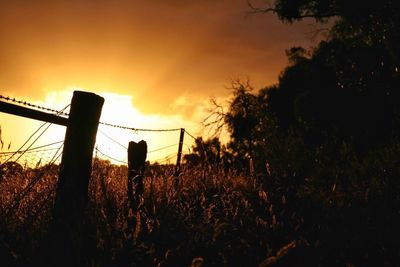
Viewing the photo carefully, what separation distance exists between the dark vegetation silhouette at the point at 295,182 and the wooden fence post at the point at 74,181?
0.19m

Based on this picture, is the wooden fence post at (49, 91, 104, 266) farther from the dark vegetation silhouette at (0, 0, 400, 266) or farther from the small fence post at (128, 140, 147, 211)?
the small fence post at (128, 140, 147, 211)

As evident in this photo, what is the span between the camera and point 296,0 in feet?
49.9

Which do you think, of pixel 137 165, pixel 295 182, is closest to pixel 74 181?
pixel 137 165

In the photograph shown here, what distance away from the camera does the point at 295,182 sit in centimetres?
705

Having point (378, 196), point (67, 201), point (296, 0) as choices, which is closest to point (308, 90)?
point (296, 0)

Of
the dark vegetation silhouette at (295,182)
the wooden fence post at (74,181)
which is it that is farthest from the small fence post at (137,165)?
the wooden fence post at (74,181)

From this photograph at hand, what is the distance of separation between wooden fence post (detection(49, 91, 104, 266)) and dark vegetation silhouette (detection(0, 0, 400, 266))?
0.19 m

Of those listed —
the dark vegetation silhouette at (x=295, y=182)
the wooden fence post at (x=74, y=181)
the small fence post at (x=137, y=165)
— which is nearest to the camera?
the wooden fence post at (x=74, y=181)

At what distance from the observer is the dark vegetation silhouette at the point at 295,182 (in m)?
3.69

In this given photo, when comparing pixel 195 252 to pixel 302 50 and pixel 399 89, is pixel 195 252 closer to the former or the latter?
pixel 399 89

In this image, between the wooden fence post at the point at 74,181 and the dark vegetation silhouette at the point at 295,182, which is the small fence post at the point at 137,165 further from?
the wooden fence post at the point at 74,181

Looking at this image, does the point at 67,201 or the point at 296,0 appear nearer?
the point at 67,201

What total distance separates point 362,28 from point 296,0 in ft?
9.04

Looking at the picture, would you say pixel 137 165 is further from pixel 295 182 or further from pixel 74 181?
pixel 295 182
